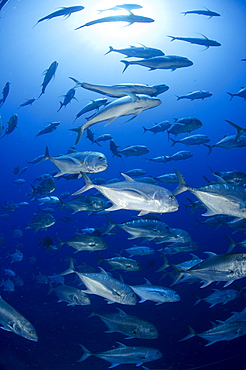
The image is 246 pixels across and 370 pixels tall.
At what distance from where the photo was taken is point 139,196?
2.85 metres

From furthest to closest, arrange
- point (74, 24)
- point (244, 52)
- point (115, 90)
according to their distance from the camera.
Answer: point (244, 52) → point (74, 24) → point (115, 90)

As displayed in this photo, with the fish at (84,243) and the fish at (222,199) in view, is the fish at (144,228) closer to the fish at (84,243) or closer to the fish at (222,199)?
the fish at (84,243)

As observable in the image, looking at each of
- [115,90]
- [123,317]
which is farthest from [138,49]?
[123,317]

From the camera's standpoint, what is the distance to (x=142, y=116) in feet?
157

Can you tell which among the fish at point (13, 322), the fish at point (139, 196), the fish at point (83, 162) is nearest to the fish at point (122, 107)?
the fish at point (83, 162)

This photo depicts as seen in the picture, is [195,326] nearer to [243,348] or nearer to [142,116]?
[243,348]

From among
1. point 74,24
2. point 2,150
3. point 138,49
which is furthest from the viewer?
point 2,150

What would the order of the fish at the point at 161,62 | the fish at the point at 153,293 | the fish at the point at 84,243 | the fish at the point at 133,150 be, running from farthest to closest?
the fish at the point at 133,150 < the fish at the point at 84,243 < the fish at the point at 161,62 < the fish at the point at 153,293

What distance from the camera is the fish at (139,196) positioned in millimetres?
2861

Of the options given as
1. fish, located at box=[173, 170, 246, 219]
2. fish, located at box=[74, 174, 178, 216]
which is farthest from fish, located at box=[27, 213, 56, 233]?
fish, located at box=[173, 170, 246, 219]

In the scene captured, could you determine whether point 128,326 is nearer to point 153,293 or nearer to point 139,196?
point 153,293

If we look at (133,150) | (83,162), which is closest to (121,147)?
(133,150)

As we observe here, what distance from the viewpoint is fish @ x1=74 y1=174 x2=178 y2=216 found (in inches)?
113

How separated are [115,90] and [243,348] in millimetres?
7409
